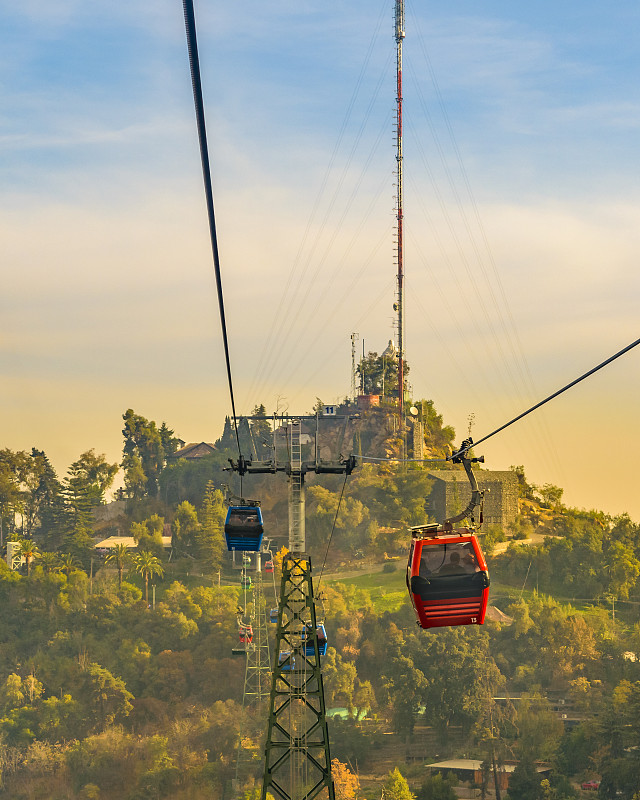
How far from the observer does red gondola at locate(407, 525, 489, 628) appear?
82.8 ft

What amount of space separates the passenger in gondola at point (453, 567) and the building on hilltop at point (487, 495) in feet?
405

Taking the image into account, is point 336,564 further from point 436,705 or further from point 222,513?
point 436,705

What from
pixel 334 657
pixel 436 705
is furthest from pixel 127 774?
pixel 436 705

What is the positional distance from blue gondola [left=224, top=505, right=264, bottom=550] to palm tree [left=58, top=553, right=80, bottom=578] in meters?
125

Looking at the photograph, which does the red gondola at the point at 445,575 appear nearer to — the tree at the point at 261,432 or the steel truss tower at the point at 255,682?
the steel truss tower at the point at 255,682

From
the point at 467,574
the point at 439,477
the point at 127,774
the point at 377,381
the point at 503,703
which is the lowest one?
the point at 127,774

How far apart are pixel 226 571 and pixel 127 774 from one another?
3422cm

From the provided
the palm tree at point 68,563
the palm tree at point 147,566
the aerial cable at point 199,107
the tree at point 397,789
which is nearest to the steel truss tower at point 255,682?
the tree at point 397,789

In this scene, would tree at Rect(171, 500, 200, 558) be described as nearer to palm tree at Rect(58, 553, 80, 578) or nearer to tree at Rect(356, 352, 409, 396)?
palm tree at Rect(58, 553, 80, 578)

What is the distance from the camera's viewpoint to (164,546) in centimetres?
17088

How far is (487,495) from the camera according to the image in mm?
150250

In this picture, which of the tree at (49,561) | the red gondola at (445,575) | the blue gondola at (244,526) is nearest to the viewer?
the red gondola at (445,575)

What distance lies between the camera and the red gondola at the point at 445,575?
2525 cm

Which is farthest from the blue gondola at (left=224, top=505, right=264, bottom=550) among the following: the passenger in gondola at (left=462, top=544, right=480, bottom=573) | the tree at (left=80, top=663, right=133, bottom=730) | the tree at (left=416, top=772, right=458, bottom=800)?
the tree at (left=80, top=663, right=133, bottom=730)
